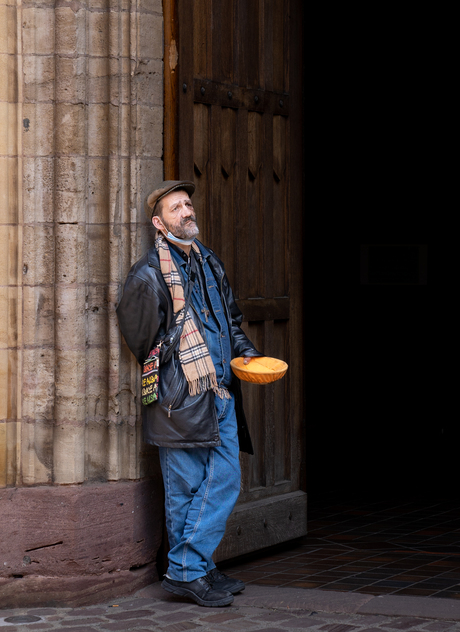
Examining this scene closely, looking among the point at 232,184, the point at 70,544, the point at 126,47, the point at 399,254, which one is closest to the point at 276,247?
the point at 232,184

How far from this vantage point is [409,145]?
10.2m

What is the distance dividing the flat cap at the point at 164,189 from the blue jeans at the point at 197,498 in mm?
946

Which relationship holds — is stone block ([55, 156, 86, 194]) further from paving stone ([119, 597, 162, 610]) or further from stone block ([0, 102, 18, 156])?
paving stone ([119, 597, 162, 610])

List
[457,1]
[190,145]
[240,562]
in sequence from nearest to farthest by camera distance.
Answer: [190,145] < [240,562] < [457,1]

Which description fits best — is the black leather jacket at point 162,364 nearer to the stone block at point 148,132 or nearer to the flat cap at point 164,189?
the flat cap at point 164,189

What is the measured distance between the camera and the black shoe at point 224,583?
510 cm

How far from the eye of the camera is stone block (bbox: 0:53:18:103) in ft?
16.6

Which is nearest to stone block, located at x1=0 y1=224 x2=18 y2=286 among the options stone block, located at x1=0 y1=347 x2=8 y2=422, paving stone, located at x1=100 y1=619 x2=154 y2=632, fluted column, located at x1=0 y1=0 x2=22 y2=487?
fluted column, located at x1=0 y1=0 x2=22 y2=487

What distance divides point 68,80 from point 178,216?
800mm

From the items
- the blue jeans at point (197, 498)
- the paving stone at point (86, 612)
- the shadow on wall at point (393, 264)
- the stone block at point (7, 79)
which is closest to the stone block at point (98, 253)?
the stone block at point (7, 79)

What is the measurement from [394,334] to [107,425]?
5.65 m

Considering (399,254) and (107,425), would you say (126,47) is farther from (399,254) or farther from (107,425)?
(399,254)

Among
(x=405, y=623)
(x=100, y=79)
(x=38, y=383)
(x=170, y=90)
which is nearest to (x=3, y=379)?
(x=38, y=383)

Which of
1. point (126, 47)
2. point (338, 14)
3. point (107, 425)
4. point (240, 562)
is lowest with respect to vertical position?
point (240, 562)
